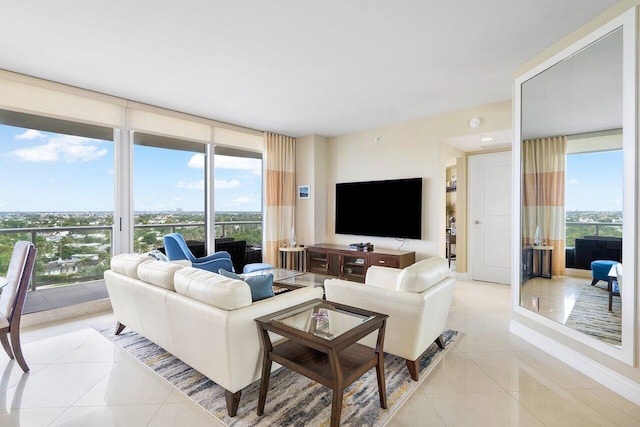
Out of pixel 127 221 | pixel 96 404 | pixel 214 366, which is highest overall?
pixel 127 221

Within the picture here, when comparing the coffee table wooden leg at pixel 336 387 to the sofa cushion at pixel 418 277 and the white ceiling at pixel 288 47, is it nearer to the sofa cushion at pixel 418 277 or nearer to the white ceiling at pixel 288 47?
the sofa cushion at pixel 418 277

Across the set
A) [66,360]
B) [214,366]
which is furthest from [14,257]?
[214,366]

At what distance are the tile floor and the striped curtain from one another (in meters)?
0.96

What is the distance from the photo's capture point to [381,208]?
4992 mm

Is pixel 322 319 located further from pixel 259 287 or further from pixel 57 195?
pixel 57 195

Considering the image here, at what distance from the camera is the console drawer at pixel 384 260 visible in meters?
4.39

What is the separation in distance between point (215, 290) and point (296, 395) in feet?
2.81

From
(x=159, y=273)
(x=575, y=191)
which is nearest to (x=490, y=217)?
(x=575, y=191)

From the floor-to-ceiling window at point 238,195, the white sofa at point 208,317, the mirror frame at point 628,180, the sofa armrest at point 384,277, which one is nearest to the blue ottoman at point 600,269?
the mirror frame at point 628,180

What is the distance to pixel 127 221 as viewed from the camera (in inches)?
152

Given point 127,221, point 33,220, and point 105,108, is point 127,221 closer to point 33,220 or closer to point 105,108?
point 33,220

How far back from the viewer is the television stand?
4.48 metres

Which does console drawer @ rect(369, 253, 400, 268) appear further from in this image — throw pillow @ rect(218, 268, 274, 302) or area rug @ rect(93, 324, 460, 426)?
throw pillow @ rect(218, 268, 274, 302)

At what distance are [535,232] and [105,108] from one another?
4860 millimetres
